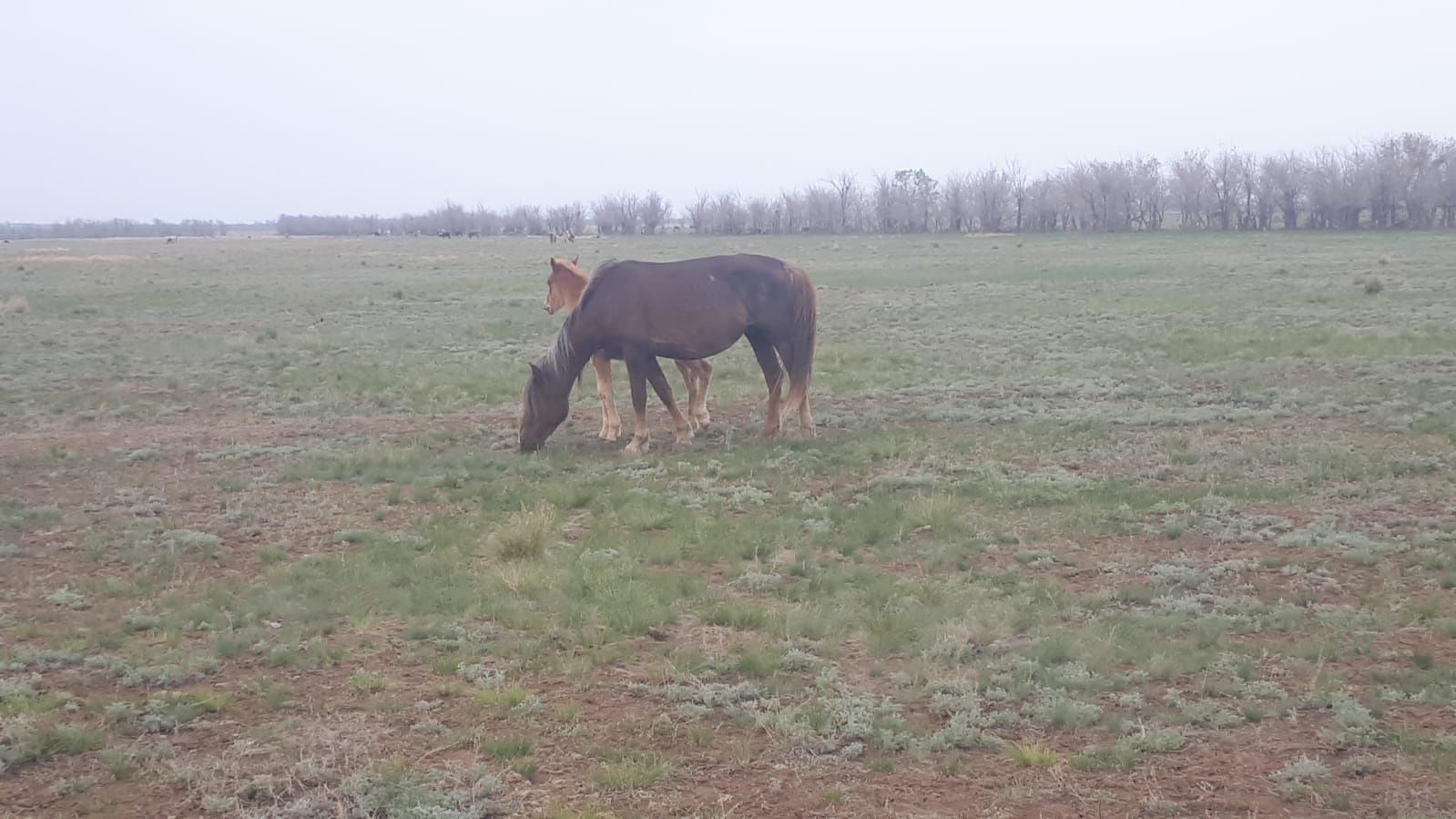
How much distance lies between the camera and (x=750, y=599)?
6984 millimetres

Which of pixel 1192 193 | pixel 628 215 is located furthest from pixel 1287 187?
pixel 628 215

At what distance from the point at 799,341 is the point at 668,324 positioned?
1.47m

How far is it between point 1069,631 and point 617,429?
6980mm

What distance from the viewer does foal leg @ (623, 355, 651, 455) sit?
1140 cm

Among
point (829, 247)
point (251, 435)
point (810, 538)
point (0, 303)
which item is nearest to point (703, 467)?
point (810, 538)

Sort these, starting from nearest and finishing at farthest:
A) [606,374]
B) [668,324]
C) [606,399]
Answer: [668,324] < [606,374] < [606,399]

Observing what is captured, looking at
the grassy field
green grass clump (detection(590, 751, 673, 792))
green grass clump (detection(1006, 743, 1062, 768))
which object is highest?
the grassy field

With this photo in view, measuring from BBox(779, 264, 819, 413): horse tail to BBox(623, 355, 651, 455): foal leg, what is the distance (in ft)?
5.20

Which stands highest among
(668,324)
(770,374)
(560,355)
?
(668,324)

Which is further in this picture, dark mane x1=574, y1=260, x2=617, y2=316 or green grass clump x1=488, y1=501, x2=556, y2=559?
dark mane x1=574, y1=260, x2=617, y2=316

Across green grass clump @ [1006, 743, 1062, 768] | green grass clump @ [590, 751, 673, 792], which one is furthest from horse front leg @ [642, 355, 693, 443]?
green grass clump @ [1006, 743, 1062, 768]

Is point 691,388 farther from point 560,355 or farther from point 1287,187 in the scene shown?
point 1287,187

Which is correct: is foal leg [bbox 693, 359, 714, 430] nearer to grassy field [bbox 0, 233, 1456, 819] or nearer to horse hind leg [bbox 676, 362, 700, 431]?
horse hind leg [bbox 676, 362, 700, 431]

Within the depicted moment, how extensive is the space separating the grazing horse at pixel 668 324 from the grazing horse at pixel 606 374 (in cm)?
49
